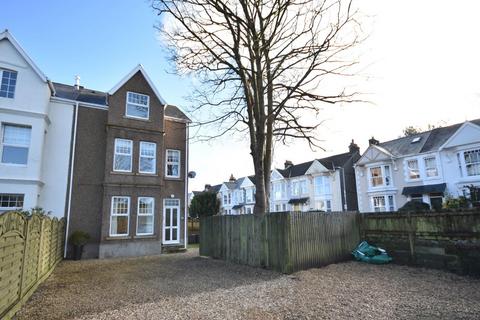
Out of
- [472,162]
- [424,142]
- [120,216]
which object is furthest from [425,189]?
[120,216]

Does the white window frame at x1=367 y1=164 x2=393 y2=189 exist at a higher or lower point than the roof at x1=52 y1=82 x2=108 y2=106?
lower

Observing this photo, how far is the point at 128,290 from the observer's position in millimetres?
8211

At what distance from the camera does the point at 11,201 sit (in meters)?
14.0

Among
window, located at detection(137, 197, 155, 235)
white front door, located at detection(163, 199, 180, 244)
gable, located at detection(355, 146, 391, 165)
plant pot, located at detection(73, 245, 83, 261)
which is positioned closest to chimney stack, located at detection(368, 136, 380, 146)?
gable, located at detection(355, 146, 391, 165)

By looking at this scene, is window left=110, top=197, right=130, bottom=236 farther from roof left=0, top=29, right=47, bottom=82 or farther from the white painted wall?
roof left=0, top=29, right=47, bottom=82

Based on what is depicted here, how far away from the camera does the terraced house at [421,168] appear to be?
2230 cm

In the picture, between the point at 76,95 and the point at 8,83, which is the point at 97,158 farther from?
the point at 8,83

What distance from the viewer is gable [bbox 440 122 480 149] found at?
71.8 feet

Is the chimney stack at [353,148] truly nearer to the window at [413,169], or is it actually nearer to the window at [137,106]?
the window at [413,169]

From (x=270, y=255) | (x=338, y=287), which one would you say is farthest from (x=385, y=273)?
(x=270, y=255)

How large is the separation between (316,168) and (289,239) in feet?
87.8

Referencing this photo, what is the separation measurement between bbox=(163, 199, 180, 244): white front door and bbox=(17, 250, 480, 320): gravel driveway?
25.4ft

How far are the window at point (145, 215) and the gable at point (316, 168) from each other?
74.1ft

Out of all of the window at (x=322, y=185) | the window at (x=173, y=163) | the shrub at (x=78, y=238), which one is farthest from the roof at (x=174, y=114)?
the window at (x=322, y=185)
